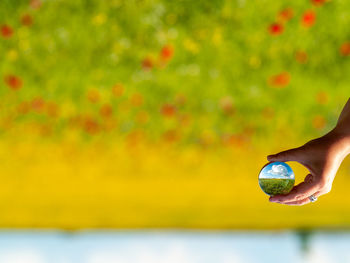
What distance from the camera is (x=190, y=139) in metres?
2.21

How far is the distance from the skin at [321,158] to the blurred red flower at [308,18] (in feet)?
4.29

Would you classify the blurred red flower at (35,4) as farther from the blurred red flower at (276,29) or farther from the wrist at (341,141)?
the wrist at (341,141)

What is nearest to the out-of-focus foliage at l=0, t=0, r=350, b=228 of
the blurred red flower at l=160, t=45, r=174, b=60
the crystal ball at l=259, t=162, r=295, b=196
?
the blurred red flower at l=160, t=45, r=174, b=60

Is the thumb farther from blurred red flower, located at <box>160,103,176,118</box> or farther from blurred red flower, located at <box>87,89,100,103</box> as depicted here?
blurred red flower, located at <box>87,89,100,103</box>

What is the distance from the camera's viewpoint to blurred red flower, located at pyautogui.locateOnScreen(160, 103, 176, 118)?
7.21 feet

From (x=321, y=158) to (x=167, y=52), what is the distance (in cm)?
136

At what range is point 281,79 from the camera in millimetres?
2199

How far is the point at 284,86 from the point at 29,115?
4.20ft

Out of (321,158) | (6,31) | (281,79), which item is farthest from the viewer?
(281,79)

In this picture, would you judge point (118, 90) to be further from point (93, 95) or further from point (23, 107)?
point (23, 107)

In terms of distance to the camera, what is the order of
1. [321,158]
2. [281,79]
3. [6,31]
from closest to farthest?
[321,158], [6,31], [281,79]

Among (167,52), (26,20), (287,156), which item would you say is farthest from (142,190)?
(287,156)

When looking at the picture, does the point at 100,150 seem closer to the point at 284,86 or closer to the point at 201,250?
the point at 201,250

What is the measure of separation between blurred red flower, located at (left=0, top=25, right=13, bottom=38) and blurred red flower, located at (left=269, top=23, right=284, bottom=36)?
1.26 metres
